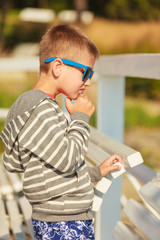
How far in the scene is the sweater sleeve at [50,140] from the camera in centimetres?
183

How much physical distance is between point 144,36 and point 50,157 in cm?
1488

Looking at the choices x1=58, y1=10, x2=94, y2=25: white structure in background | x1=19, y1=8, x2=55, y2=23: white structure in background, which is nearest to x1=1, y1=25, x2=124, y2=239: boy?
x1=58, y1=10, x2=94, y2=25: white structure in background

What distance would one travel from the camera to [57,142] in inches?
71.8

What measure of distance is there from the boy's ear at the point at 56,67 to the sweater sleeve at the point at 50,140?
0.17m

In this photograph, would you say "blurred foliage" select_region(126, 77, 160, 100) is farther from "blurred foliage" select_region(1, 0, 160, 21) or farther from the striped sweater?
the striped sweater

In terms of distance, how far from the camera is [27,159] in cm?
193

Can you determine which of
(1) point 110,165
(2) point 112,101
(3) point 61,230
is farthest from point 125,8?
(3) point 61,230

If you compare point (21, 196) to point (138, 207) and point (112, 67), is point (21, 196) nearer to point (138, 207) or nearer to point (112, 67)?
point (112, 67)

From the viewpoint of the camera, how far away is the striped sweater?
6.02ft

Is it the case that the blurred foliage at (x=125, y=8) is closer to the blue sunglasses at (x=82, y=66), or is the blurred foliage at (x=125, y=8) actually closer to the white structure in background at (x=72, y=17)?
the white structure in background at (x=72, y=17)

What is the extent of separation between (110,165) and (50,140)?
319mm

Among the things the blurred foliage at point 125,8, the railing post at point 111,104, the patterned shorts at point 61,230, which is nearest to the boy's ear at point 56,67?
the patterned shorts at point 61,230

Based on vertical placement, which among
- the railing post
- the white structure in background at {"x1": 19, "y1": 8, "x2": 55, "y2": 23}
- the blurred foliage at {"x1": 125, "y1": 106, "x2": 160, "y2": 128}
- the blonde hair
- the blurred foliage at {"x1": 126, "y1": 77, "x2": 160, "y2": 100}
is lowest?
the blurred foliage at {"x1": 126, "y1": 77, "x2": 160, "y2": 100}

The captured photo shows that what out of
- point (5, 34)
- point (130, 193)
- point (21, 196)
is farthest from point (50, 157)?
point (5, 34)
